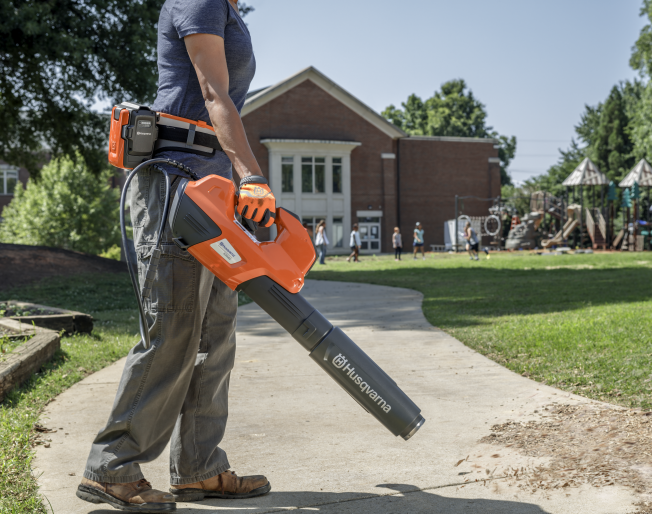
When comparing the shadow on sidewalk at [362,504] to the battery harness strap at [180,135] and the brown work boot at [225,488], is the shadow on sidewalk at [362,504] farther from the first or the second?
the battery harness strap at [180,135]

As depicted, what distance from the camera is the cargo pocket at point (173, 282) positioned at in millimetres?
2516

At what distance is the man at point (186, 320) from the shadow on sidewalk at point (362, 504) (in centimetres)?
8

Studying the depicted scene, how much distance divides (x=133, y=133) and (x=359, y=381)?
4.18ft

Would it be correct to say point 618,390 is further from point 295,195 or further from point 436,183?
point 436,183

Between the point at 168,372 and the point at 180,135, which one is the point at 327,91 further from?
the point at 168,372

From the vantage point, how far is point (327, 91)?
141 ft

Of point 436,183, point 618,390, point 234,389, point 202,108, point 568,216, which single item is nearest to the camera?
point 202,108

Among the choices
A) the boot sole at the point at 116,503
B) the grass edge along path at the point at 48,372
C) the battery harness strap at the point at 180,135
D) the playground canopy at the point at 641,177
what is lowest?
the grass edge along path at the point at 48,372

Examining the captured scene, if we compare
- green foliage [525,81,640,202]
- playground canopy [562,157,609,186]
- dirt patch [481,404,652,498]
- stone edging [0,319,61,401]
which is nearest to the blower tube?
dirt patch [481,404,652,498]

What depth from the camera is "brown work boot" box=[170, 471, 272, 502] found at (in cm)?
271

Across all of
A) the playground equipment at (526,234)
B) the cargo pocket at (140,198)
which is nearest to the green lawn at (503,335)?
the cargo pocket at (140,198)

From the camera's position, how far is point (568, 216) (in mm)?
36656

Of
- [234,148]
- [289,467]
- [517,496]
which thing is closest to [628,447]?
[517,496]

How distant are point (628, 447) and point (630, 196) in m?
33.9
